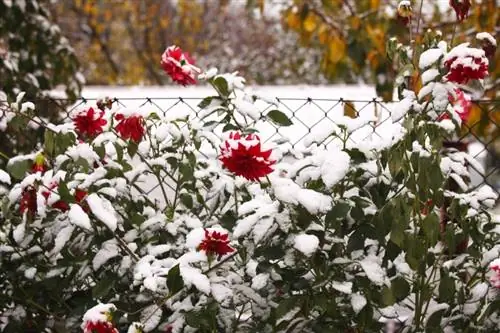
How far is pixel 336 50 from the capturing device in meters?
4.59

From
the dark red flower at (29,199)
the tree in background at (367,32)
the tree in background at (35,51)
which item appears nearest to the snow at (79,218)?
the dark red flower at (29,199)

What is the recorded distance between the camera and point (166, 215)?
1975mm

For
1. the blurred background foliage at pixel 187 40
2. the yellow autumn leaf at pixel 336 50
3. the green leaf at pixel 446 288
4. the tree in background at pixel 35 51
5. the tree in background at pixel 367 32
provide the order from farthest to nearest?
1. the blurred background foliage at pixel 187 40
2. the yellow autumn leaf at pixel 336 50
3. the tree in background at pixel 367 32
4. the tree in background at pixel 35 51
5. the green leaf at pixel 446 288

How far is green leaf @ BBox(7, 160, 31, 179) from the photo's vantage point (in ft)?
6.20

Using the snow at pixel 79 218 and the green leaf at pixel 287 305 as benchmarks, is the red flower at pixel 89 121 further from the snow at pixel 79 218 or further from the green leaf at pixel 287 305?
the green leaf at pixel 287 305

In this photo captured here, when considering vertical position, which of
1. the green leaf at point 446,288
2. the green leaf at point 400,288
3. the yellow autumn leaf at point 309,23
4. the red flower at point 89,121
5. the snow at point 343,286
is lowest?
the green leaf at point 446,288

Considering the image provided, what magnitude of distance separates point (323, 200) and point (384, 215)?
0.14 m

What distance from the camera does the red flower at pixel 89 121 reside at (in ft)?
6.18

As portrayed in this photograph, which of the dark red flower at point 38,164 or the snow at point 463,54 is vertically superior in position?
the dark red flower at point 38,164

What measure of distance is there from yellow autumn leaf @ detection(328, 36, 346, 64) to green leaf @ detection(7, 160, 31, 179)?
2.91 metres

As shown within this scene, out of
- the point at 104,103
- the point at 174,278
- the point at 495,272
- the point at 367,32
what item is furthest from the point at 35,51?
the point at 495,272

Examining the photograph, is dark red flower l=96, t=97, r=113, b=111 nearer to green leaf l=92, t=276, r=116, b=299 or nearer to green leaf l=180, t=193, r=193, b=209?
green leaf l=180, t=193, r=193, b=209

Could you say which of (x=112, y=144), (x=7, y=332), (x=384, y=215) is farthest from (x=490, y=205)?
(x=7, y=332)

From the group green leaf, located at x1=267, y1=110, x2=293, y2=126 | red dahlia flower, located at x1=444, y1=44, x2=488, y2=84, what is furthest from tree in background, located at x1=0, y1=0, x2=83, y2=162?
red dahlia flower, located at x1=444, y1=44, x2=488, y2=84
